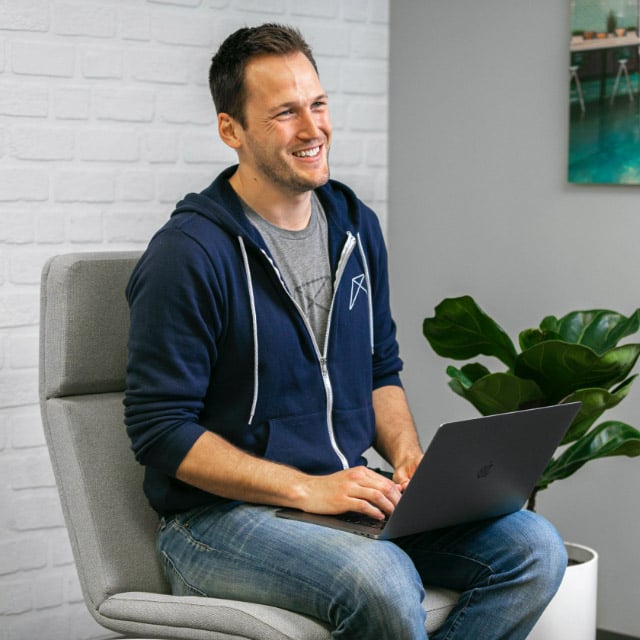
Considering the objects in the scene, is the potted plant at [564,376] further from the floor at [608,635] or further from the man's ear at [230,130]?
the man's ear at [230,130]

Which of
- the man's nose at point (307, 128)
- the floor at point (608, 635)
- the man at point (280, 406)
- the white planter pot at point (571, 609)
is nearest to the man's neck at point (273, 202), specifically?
the man at point (280, 406)

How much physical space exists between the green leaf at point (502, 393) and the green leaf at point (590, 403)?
7 centimetres

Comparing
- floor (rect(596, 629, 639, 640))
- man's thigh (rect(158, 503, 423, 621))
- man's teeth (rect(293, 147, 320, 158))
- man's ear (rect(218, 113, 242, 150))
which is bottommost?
floor (rect(596, 629, 639, 640))

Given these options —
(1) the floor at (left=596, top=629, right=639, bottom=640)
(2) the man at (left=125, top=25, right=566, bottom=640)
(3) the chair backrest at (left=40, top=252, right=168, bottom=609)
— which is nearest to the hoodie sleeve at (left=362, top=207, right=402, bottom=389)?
(2) the man at (left=125, top=25, right=566, bottom=640)

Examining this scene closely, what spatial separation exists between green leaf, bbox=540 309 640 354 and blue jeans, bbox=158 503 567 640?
52 centimetres

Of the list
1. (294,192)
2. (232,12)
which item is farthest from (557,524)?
(232,12)

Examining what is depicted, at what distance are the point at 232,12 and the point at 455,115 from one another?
24.4 inches

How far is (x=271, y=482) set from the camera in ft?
5.78

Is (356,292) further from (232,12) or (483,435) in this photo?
(232,12)

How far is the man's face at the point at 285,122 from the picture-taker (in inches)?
76.5

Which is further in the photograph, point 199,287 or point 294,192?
point 294,192

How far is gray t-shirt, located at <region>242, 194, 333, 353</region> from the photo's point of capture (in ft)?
6.47

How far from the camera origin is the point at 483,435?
164 centimetres

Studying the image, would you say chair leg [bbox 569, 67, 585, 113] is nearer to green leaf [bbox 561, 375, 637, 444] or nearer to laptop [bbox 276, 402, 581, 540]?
green leaf [bbox 561, 375, 637, 444]
